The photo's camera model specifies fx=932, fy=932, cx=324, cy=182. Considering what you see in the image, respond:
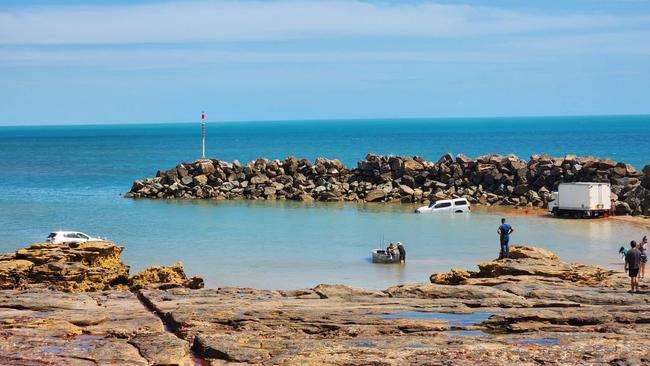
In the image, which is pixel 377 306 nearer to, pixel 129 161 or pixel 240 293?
pixel 240 293

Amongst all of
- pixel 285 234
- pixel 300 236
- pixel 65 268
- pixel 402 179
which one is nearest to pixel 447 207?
pixel 402 179

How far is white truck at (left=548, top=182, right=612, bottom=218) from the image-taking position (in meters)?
49.4

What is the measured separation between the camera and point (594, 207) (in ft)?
162

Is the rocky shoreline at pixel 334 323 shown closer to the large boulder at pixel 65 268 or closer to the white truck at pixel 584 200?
the large boulder at pixel 65 268

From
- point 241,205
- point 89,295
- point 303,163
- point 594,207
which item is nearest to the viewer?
point 89,295

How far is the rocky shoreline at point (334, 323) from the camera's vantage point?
626 inches

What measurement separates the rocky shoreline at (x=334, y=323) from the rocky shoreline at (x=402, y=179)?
107 ft

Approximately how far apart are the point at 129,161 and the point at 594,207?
299 feet

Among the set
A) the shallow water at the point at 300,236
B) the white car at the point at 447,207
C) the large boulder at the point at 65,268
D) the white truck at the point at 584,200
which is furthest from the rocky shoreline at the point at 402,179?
the large boulder at the point at 65,268

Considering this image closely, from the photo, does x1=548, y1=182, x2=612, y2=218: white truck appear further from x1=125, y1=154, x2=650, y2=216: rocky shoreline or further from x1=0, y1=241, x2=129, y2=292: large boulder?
x1=0, y1=241, x2=129, y2=292: large boulder

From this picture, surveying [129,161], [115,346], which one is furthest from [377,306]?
[129,161]

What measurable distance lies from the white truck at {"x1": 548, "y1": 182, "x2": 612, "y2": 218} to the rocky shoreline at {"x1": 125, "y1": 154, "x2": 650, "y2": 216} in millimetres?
2553

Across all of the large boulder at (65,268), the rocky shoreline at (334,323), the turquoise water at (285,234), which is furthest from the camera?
the turquoise water at (285,234)

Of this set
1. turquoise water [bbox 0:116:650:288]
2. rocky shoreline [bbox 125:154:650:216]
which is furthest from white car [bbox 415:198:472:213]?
rocky shoreline [bbox 125:154:650:216]
